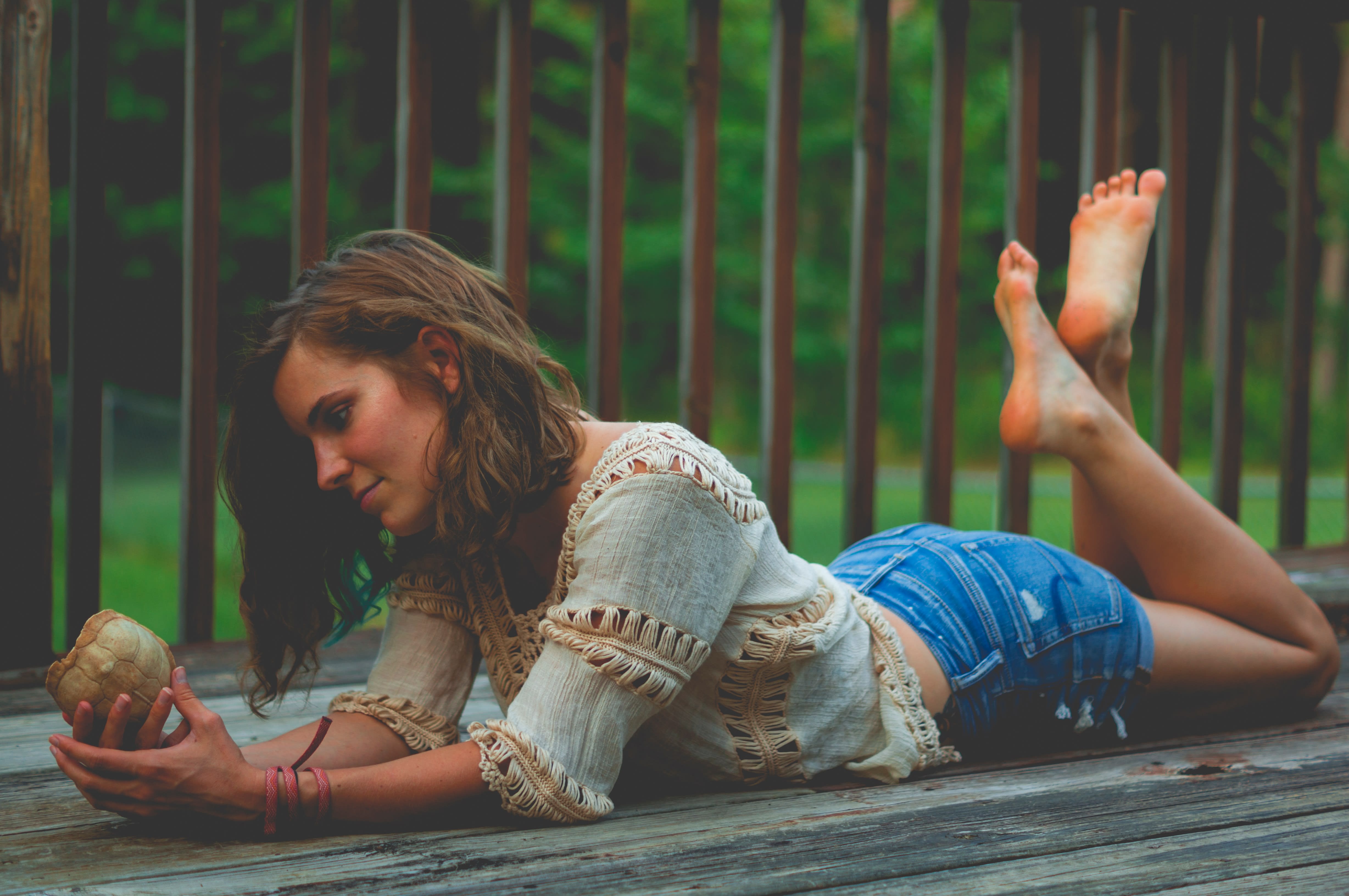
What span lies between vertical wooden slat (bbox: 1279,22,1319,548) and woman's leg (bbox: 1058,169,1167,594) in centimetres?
90

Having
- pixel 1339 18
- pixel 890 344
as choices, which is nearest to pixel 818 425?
pixel 890 344

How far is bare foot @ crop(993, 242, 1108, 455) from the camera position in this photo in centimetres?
191

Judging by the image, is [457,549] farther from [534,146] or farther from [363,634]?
[534,146]

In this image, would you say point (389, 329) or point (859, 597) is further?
point (859, 597)

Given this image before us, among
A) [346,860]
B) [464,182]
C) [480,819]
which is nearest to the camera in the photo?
[346,860]

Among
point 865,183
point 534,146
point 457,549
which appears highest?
point 534,146

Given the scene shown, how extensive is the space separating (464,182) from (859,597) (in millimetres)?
8566

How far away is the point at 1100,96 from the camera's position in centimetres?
264

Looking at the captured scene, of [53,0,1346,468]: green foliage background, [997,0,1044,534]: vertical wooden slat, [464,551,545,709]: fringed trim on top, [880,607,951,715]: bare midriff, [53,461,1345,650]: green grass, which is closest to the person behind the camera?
[464,551,545,709]: fringed trim on top

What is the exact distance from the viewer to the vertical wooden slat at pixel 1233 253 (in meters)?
2.81

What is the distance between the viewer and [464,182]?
966 centimetres

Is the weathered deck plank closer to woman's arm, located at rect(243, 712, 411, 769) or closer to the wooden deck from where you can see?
the wooden deck

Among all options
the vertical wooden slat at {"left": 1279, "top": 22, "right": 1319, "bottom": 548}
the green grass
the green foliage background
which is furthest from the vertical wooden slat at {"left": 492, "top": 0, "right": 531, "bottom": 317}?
the green foliage background

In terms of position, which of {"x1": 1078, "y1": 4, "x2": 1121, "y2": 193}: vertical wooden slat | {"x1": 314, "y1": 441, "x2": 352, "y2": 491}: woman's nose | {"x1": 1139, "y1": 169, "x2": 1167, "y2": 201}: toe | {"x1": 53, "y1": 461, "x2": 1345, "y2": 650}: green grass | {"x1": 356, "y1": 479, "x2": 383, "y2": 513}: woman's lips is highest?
{"x1": 1078, "y1": 4, "x2": 1121, "y2": 193}: vertical wooden slat
